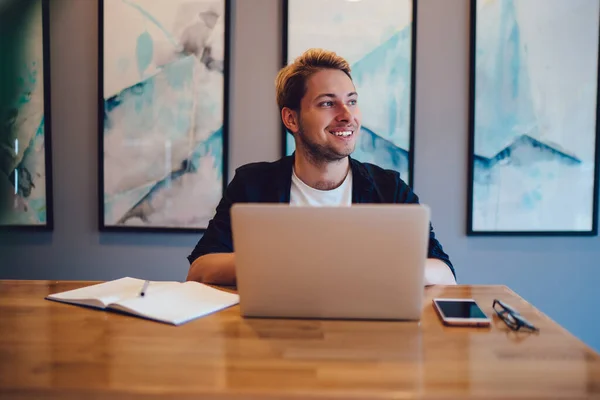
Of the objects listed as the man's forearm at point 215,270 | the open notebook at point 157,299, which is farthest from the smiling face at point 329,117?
the open notebook at point 157,299

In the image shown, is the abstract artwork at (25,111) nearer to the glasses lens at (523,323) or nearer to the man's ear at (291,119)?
the man's ear at (291,119)

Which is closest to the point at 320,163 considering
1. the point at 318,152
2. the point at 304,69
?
the point at 318,152

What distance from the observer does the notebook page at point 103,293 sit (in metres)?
1.15

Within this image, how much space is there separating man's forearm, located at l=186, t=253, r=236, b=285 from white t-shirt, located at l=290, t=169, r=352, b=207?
511 millimetres

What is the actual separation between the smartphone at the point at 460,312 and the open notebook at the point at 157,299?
0.48m

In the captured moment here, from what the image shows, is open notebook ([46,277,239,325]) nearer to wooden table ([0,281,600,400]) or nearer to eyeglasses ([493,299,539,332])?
wooden table ([0,281,600,400])

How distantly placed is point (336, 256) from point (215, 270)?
1.95ft

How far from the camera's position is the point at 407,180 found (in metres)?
2.42

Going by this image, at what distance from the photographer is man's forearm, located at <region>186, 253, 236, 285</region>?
1403mm

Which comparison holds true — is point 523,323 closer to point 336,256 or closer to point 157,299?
point 336,256

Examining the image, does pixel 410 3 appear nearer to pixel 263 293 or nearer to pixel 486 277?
pixel 486 277

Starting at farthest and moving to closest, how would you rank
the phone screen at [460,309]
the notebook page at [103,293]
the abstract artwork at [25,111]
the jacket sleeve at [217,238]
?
the abstract artwork at [25,111] < the jacket sleeve at [217,238] < the notebook page at [103,293] < the phone screen at [460,309]

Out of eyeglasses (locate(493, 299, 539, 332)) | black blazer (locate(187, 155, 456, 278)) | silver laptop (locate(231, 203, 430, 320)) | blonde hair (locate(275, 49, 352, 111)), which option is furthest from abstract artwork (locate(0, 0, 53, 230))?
eyeglasses (locate(493, 299, 539, 332))

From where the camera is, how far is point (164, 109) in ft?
8.07
